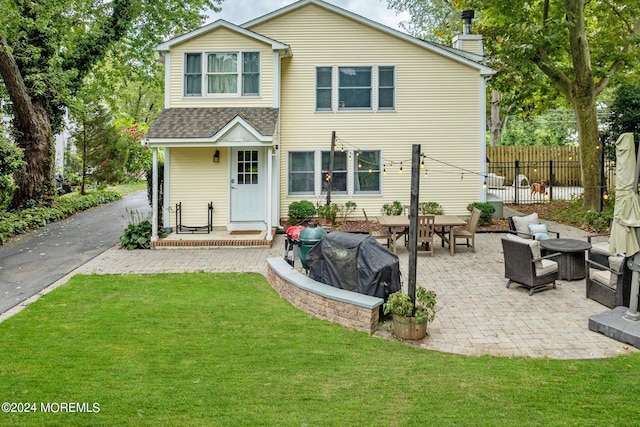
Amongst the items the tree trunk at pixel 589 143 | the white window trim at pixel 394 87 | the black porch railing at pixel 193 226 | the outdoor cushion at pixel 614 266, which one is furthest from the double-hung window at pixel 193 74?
the tree trunk at pixel 589 143

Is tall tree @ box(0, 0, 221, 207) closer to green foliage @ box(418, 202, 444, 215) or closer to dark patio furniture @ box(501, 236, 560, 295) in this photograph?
green foliage @ box(418, 202, 444, 215)

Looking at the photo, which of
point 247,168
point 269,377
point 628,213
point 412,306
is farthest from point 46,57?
point 628,213

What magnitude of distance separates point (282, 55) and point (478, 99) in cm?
674

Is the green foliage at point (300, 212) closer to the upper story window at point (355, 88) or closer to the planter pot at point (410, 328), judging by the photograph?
the upper story window at point (355, 88)

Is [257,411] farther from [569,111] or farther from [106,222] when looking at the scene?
[569,111]

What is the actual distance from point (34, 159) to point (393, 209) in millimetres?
13003

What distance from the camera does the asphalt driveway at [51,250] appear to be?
8.67 metres

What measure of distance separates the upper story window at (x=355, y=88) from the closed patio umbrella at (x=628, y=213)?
9.60 meters

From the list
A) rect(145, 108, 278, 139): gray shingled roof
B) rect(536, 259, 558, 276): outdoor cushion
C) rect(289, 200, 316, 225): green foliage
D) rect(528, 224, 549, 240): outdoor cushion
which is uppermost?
rect(145, 108, 278, 139): gray shingled roof

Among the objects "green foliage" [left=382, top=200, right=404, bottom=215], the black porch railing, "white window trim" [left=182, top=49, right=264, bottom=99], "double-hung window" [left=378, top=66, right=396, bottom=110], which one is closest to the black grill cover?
the black porch railing

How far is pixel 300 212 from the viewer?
1448cm

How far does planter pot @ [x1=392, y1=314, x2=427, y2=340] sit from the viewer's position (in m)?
5.80

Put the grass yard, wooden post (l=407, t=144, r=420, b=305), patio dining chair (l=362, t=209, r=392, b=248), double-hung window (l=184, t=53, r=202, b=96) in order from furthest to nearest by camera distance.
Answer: double-hung window (l=184, t=53, r=202, b=96) → patio dining chair (l=362, t=209, r=392, b=248) → wooden post (l=407, t=144, r=420, b=305) → the grass yard

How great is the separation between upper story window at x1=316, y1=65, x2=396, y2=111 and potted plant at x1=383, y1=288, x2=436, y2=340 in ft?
33.2
